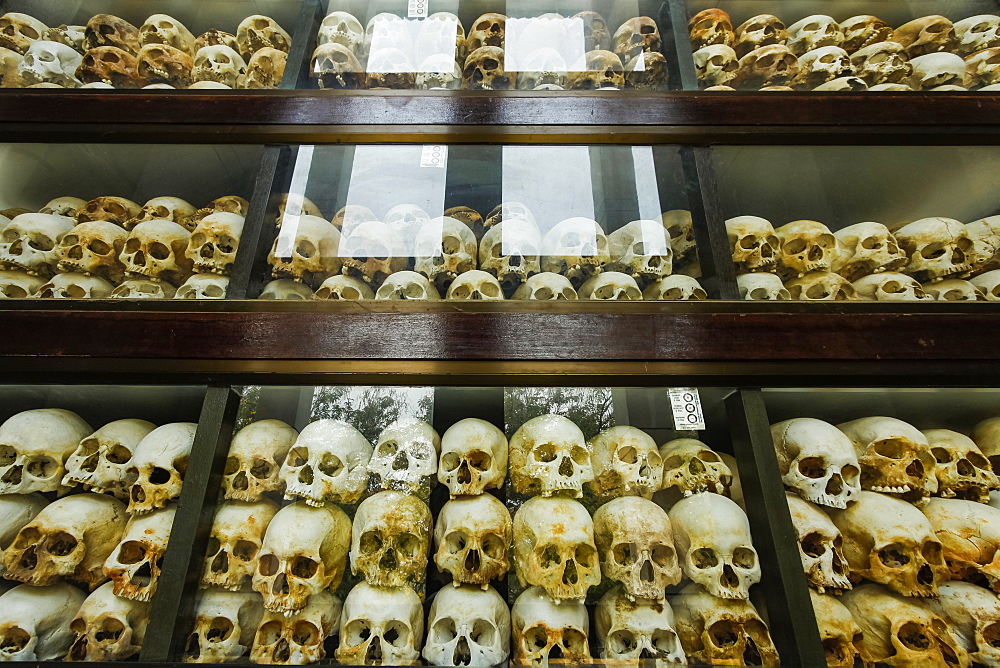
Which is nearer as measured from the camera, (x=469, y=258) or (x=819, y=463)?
(x=819, y=463)

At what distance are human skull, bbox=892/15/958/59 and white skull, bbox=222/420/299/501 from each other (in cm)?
290

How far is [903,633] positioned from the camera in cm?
135

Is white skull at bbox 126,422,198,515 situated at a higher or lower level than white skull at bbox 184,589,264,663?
higher

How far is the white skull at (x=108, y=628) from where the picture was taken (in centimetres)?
129

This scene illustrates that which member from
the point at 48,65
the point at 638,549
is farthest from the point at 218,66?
the point at 638,549

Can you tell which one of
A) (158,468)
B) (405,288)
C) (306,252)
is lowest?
(158,468)

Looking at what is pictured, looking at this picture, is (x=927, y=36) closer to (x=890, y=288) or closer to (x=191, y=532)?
(x=890, y=288)

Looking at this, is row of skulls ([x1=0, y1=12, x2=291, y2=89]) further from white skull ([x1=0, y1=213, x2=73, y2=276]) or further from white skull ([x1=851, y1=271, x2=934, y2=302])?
white skull ([x1=851, y1=271, x2=934, y2=302])

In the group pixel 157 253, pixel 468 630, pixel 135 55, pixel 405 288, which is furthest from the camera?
pixel 135 55

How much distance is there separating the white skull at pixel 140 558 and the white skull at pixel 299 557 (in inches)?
10.1

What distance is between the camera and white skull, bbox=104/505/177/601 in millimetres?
1337

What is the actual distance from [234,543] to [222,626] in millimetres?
192

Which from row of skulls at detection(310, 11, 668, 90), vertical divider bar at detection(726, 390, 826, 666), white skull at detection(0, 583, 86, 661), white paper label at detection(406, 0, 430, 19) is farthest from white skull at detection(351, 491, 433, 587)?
white paper label at detection(406, 0, 430, 19)

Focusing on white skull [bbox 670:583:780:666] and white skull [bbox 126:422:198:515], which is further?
white skull [bbox 126:422:198:515]
